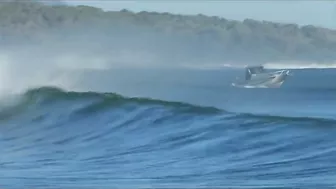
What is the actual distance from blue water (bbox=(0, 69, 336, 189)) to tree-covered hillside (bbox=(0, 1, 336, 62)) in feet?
0.29

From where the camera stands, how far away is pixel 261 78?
321cm

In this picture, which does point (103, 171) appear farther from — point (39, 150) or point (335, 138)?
point (335, 138)

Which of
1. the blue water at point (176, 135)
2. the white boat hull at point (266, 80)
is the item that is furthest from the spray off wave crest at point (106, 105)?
the white boat hull at point (266, 80)

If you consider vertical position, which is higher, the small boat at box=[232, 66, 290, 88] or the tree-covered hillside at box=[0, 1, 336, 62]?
the tree-covered hillside at box=[0, 1, 336, 62]

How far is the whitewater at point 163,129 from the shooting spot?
10.3 ft

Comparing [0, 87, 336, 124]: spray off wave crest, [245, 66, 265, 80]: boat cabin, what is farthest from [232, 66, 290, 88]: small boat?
[0, 87, 336, 124]: spray off wave crest

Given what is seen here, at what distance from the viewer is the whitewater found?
10.3 ft

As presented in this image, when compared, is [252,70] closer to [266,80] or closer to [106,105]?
[266,80]

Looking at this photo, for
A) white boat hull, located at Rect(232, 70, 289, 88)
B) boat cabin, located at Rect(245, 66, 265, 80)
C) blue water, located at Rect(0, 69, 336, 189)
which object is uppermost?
boat cabin, located at Rect(245, 66, 265, 80)

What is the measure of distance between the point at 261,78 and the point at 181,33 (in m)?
0.34

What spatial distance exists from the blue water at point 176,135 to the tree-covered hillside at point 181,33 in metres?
0.09

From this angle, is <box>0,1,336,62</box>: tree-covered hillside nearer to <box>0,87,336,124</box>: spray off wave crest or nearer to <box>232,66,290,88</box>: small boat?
<box>232,66,290,88</box>: small boat

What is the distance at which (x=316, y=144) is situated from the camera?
125 inches

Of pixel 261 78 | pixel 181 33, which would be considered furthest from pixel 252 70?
pixel 181 33
